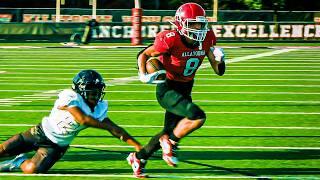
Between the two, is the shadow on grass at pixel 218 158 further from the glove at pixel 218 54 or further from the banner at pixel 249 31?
the banner at pixel 249 31

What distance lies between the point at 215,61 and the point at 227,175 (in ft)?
4.38

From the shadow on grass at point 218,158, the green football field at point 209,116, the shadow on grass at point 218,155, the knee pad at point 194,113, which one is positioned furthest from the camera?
the shadow on grass at point 218,155

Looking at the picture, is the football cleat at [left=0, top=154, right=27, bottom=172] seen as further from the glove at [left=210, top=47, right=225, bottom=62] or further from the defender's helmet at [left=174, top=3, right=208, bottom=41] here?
the glove at [left=210, top=47, right=225, bottom=62]

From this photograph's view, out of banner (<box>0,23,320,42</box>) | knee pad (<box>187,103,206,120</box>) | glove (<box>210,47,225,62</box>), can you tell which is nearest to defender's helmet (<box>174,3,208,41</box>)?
glove (<box>210,47,225,62</box>)

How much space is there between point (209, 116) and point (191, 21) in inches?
174

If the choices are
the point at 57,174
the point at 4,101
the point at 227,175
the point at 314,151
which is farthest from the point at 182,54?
the point at 4,101

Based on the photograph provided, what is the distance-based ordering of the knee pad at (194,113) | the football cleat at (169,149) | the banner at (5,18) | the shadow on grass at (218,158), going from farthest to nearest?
1. the banner at (5,18)
2. the shadow on grass at (218,158)
3. the football cleat at (169,149)
4. the knee pad at (194,113)

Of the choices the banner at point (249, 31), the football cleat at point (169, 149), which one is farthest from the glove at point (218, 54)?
the banner at point (249, 31)

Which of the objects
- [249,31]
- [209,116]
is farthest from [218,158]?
[249,31]

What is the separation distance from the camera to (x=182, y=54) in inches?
288

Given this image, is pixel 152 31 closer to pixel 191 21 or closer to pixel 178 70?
pixel 178 70

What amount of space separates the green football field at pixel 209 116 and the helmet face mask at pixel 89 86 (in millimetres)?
898

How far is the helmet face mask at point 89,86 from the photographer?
21.8 feet

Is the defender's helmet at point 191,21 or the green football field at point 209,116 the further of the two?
the green football field at point 209,116
